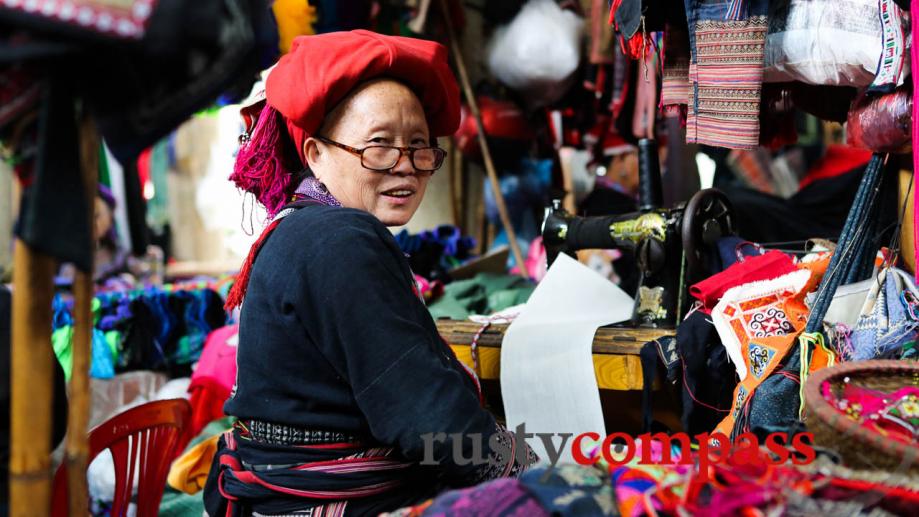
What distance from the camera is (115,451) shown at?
6.01ft

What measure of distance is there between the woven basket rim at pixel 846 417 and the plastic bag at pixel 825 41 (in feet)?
2.65

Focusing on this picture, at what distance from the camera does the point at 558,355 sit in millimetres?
1964

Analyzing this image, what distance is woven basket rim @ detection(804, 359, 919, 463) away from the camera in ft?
2.87

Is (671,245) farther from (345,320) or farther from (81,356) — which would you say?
(81,356)

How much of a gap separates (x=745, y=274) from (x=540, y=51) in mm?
2547

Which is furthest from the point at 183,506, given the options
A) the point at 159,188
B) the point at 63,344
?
the point at 159,188

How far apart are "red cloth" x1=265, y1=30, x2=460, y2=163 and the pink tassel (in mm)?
95

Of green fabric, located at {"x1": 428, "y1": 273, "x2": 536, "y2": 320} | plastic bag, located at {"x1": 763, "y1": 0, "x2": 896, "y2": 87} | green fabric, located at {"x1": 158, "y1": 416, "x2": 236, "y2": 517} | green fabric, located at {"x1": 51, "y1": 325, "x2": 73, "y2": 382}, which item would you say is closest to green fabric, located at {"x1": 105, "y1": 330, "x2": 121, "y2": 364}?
green fabric, located at {"x1": 51, "y1": 325, "x2": 73, "y2": 382}

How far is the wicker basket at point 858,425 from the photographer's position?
0.88m

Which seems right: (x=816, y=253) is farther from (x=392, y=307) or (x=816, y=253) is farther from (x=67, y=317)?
(x=67, y=317)

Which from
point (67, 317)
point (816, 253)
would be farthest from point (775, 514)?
point (67, 317)

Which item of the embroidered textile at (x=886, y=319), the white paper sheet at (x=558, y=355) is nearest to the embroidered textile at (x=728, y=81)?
the embroidered textile at (x=886, y=319)

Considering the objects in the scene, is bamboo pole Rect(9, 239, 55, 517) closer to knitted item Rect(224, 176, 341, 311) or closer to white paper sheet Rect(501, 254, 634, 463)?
knitted item Rect(224, 176, 341, 311)

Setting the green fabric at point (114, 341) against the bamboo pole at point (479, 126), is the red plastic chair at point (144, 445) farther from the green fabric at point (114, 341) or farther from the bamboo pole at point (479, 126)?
the bamboo pole at point (479, 126)
